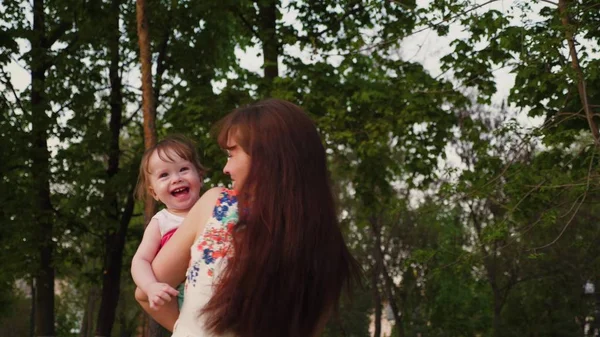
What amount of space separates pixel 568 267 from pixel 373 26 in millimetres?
19188

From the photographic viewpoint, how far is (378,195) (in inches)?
864

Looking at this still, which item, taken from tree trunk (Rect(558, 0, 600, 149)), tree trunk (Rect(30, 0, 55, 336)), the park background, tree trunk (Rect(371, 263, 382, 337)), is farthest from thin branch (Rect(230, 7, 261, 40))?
tree trunk (Rect(371, 263, 382, 337))

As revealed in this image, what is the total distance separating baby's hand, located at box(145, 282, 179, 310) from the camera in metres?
3.40

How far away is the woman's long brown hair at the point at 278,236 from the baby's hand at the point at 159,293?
15 cm

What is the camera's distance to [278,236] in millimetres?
3275

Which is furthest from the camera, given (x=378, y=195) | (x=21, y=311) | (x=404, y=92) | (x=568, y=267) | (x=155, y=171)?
(x=21, y=311)

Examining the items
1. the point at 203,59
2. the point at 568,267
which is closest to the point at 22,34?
A: the point at 203,59

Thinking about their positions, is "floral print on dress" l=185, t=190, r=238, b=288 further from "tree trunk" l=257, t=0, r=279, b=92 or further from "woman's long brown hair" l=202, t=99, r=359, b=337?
"tree trunk" l=257, t=0, r=279, b=92

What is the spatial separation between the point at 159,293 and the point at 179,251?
14 centimetres

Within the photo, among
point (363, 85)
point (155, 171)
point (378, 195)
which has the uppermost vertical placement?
point (363, 85)

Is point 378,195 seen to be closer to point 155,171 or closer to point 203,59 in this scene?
point 203,59

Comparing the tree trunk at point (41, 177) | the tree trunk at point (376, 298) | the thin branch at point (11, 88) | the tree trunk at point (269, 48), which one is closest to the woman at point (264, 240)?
the tree trunk at point (269, 48)

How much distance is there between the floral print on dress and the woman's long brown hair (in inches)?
1.5

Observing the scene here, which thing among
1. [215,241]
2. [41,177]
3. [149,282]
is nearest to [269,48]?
[41,177]
